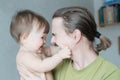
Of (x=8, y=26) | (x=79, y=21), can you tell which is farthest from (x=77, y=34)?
(x=8, y=26)

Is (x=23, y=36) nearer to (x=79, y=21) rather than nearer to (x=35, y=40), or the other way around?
(x=35, y=40)

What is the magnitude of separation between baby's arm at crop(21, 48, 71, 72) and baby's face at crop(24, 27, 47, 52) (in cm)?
6

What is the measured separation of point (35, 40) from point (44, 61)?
15cm

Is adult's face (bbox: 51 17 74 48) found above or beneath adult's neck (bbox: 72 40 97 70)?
above

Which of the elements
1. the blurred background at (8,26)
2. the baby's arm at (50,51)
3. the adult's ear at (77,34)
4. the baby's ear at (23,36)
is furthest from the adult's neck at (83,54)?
the blurred background at (8,26)

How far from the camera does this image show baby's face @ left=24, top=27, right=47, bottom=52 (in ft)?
4.72

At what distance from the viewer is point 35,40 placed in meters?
1.44

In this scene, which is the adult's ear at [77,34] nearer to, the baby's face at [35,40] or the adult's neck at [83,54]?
the adult's neck at [83,54]

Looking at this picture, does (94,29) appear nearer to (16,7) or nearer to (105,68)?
(105,68)

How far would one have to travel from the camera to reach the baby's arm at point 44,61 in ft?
4.31

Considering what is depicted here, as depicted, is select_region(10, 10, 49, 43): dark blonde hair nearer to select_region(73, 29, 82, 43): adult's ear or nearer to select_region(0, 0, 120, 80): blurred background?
select_region(73, 29, 82, 43): adult's ear

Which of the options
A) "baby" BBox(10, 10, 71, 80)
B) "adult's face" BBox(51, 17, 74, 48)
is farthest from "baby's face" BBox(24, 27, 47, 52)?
"adult's face" BBox(51, 17, 74, 48)

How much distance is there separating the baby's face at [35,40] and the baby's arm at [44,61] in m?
0.06

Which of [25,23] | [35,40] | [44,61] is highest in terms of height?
[25,23]
